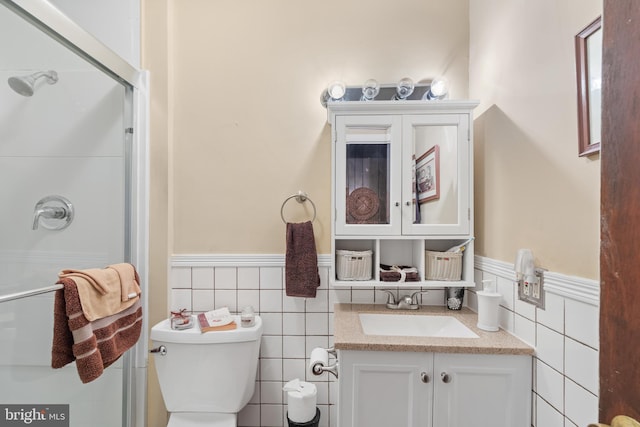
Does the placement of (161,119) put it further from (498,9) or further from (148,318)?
(498,9)

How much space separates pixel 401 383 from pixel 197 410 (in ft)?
3.04

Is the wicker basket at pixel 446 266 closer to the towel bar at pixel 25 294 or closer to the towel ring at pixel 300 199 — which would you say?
the towel ring at pixel 300 199

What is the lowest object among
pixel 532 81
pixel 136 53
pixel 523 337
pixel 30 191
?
pixel 523 337

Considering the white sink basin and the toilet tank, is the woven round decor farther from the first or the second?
the toilet tank

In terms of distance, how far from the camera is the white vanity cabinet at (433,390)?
101 cm

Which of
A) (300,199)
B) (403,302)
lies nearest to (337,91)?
(300,199)

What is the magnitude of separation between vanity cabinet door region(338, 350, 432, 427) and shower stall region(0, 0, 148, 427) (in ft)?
3.60

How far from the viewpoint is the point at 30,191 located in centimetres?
127

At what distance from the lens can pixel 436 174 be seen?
4.42ft

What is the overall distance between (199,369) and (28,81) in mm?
1443

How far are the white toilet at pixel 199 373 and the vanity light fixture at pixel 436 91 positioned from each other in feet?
4.74

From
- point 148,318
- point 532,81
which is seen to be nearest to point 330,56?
point 532,81

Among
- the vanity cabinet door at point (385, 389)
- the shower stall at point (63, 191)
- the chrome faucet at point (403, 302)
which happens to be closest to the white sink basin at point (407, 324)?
the chrome faucet at point (403, 302)

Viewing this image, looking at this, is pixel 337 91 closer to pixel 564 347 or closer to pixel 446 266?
pixel 446 266
